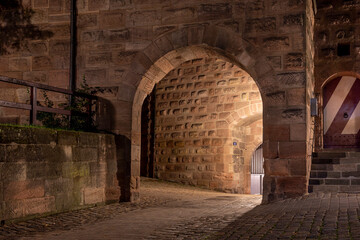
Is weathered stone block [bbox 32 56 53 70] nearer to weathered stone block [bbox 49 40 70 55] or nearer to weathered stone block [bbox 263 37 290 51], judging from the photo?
weathered stone block [bbox 49 40 70 55]

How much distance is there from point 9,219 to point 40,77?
137 inches

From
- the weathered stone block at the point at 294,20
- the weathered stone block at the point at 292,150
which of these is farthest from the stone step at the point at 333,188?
the weathered stone block at the point at 294,20

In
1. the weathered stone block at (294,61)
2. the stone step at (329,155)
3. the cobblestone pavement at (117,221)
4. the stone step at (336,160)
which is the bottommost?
the cobblestone pavement at (117,221)

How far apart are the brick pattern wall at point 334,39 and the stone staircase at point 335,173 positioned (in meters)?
2.75

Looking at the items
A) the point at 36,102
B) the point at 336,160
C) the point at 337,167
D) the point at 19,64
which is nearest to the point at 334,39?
the point at 336,160

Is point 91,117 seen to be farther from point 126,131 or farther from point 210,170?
point 210,170

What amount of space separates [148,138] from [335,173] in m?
5.90

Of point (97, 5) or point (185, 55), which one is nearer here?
point (185, 55)

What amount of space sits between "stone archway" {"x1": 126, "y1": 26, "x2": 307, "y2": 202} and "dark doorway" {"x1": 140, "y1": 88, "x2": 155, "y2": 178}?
461cm

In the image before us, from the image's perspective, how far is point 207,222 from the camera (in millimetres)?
5266

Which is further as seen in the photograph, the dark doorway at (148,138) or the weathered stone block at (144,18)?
the dark doorway at (148,138)

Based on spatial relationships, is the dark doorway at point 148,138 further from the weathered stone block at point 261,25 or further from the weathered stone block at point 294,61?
the weathered stone block at point 294,61

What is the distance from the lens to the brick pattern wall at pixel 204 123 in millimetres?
11375

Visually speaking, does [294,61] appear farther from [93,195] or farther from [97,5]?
[93,195]
